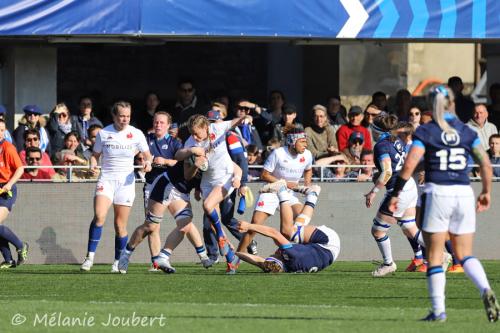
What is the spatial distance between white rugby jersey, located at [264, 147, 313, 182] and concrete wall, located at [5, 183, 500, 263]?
7.19 feet

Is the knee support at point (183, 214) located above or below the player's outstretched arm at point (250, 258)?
above

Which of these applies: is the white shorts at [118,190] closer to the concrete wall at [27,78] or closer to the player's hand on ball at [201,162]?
the player's hand on ball at [201,162]

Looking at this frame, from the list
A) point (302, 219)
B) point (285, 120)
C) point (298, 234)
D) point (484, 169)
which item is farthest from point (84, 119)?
point (484, 169)

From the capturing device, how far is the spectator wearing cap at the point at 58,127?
20.2 meters

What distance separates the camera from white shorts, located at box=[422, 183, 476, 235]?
10633 millimetres

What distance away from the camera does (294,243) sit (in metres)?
16.6

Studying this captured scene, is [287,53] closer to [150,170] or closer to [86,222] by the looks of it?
[86,222]

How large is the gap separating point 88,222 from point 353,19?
5023 mm

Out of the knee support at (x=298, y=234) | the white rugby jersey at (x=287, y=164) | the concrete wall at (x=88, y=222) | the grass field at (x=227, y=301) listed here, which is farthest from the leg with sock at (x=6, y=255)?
the knee support at (x=298, y=234)

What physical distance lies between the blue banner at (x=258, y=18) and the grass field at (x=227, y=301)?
375 cm

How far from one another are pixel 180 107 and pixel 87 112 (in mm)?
1701

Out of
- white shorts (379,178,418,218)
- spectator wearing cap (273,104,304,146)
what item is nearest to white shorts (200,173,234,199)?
white shorts (379,178,418,218)

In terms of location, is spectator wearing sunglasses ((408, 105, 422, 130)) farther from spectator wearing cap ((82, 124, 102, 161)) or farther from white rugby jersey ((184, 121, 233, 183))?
spectator wearing cap ((82, 124, 102, 161))

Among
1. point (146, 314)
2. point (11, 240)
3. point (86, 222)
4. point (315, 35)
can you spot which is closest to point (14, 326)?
point (146, 314)
